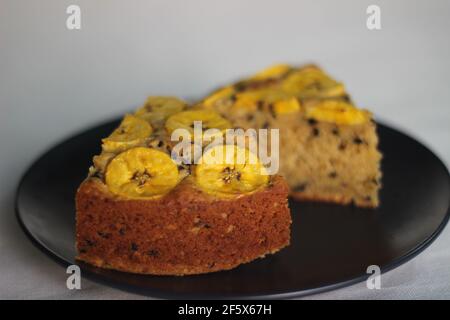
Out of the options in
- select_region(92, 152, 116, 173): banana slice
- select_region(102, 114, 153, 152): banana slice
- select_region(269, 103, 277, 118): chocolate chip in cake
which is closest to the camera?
select_region(92, 152, 116, 173): banana slice

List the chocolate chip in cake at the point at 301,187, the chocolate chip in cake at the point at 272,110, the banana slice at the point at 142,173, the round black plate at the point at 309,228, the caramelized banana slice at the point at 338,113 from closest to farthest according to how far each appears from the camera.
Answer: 1. the round black plate at the point at 309,228
2. the banana slice at the point at 142,173
3. the caramelized banana slice at the point at 338,113
4. the chocolate chip in cake at the point at 272,110
5. the chocolate chip in cake at the point at 301,187

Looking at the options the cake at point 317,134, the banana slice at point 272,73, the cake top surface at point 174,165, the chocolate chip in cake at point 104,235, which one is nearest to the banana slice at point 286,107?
the cake at point 317,134

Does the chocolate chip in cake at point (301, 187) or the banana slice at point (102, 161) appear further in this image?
the chocolate chip in cake at point (301, 187)

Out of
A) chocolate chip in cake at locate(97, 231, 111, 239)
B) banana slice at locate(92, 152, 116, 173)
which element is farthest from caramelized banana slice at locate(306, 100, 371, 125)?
chocolate chip in cake at locate(97, 231, 111, 239)

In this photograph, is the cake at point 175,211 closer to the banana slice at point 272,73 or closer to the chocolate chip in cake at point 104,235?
the chocolate chip in cake at point 104,235

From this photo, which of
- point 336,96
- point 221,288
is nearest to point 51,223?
point 221,288

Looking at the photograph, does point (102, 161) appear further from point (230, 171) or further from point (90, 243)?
point (230, 171)

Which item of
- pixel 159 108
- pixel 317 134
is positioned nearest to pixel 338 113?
pixel 317 134

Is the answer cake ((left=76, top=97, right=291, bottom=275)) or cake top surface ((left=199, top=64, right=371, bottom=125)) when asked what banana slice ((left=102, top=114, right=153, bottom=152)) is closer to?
cake ((left=76, top=97, right=291, bottom=275))
